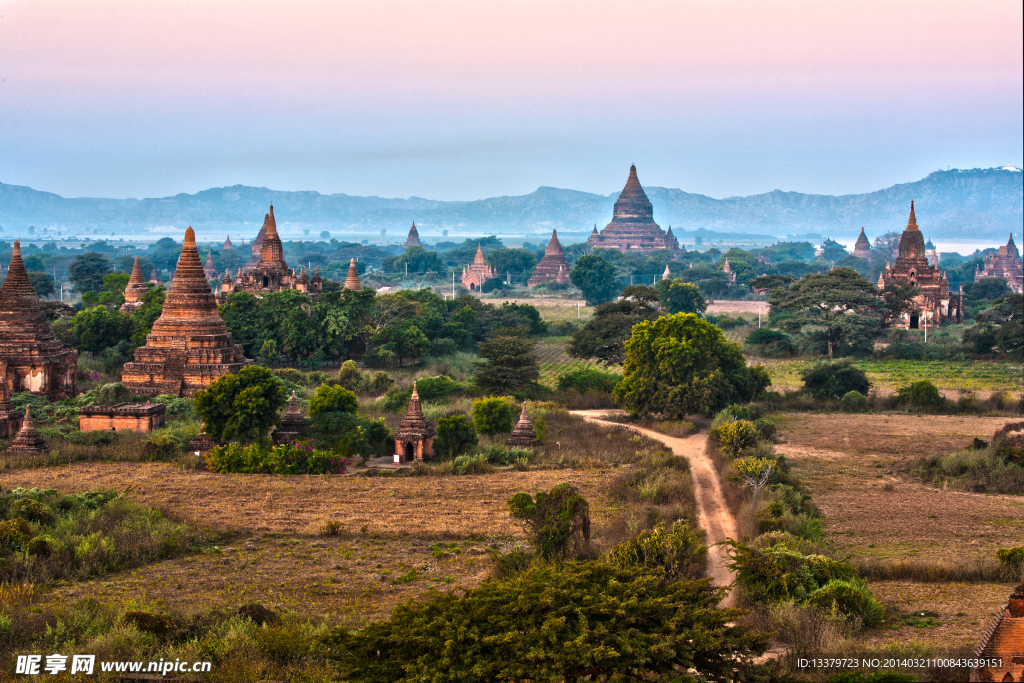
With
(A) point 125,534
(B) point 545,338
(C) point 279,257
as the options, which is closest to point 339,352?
(C) point 279,257

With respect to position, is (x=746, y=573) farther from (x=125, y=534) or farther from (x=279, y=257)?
(x=279, y=257)

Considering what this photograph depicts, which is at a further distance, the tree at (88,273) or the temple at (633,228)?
the temple at (633,228)

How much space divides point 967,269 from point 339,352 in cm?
9366

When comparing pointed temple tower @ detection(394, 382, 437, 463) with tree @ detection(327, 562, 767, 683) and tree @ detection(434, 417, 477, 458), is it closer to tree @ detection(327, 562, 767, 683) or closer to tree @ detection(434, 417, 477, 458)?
tree @ detection(434, 417, 477, 458)

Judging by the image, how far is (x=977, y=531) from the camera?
23.8m

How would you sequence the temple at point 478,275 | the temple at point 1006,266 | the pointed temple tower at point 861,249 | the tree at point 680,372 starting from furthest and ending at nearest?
1. the pointed temple tower at point 861,249
2. the temple at point 478,275
3. the temple at point 1006,266
4. the tree at point 680,372

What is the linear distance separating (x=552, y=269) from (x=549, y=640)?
4199 inches

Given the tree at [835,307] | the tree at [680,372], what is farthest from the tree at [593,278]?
the tree at [680,372]

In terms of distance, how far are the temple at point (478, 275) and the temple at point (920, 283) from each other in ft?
159

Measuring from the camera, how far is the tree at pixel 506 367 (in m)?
41.9

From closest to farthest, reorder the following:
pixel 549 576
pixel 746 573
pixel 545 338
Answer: pixel 549 576
pixel 746 573
pixel 545 338

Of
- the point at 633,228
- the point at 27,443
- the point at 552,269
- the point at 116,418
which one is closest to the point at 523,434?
the point at 116,418

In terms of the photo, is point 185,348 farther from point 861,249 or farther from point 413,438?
point 861,249

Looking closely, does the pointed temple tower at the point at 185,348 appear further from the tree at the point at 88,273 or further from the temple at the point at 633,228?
the temple at the point at 633,228
